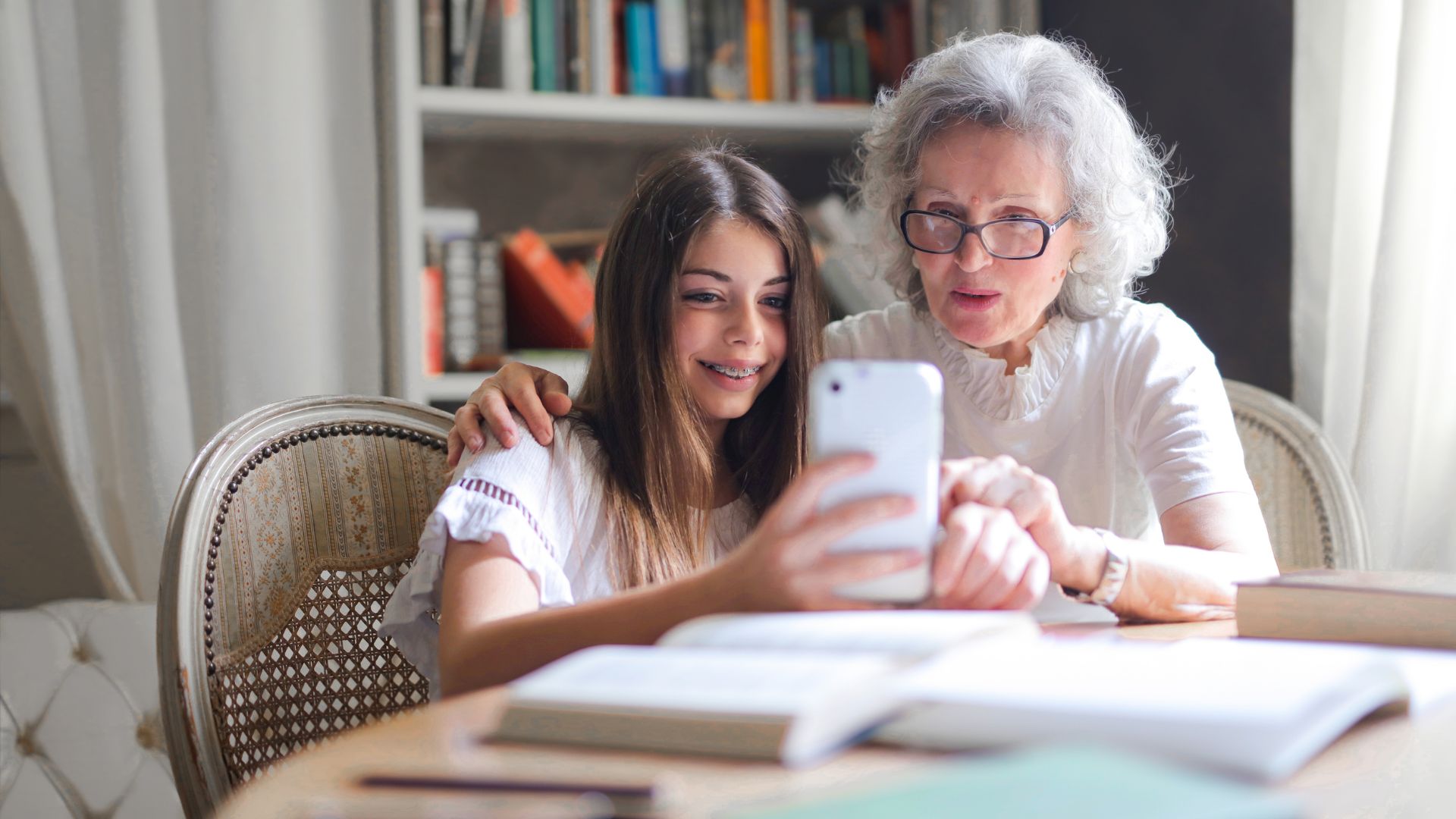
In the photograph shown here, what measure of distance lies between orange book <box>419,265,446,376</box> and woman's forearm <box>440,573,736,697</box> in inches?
53.2

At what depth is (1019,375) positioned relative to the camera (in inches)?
57.2

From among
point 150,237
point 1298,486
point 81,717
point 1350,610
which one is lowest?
point 81,717

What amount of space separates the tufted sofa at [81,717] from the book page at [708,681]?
1.27m

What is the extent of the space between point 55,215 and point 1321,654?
6.06 feet

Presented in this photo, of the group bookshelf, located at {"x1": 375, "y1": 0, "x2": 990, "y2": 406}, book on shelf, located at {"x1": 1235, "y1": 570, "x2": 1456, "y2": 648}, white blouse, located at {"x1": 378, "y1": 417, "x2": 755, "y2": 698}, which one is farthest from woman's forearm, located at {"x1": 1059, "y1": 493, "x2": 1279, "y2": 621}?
bookshelf, located at {"x1": 375, "y1": 0, "x2": 990, "y2": 406}

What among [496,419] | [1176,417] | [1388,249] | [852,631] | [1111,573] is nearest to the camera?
[852,631]

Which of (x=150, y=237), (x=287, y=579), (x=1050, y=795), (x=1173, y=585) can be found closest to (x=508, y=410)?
(x=287, y=579)

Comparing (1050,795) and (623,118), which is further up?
(623,118)

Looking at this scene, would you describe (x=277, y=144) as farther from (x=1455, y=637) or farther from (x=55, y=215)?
(x=1455, y=637)

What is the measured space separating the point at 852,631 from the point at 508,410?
63cm

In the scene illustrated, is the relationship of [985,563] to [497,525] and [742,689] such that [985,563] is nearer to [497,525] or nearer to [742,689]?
[742,689]

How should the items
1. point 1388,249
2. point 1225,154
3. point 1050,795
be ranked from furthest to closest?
point 1225,154 < point 1388,249 < point 1050,795

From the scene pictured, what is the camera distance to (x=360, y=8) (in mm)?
2088

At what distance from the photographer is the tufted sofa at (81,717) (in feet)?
5.45
